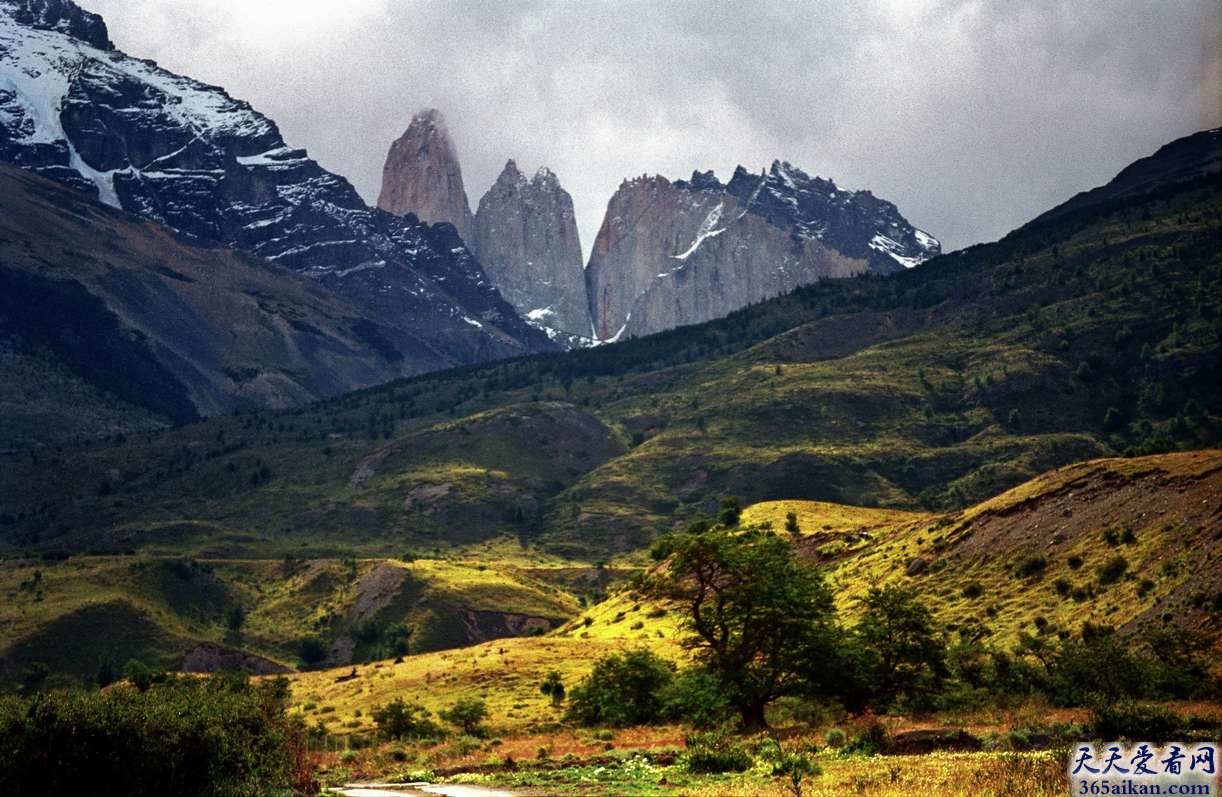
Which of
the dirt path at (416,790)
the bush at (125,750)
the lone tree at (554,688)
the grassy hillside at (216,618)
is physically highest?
the grassy hillside at (216,618)

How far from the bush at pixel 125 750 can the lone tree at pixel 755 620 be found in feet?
107

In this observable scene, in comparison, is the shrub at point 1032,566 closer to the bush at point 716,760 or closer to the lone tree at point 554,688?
the lone tree at point 554,688

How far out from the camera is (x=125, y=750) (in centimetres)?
3231

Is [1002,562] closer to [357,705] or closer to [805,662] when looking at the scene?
[805,662]

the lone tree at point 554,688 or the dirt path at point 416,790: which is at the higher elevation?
the lone tree at point 554,688

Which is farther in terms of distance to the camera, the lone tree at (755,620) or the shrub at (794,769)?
the lone tree at (755,620)

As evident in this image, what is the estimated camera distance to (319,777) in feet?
157

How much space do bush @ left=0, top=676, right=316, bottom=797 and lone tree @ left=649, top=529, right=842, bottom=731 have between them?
107ft

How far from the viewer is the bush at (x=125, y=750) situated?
31.6 m

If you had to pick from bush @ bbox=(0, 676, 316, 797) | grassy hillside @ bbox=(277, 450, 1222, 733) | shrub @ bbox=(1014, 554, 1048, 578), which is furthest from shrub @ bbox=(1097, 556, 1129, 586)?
bush @ bbox=(0, 676, 316, 797)

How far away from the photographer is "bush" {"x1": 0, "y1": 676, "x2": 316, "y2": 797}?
3156 centimetres

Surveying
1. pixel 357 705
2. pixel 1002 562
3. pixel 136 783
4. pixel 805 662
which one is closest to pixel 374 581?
pixel 357 705

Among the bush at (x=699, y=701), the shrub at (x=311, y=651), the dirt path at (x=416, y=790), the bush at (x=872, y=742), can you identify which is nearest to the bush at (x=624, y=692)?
Result: the bush at (x=699, y=701)

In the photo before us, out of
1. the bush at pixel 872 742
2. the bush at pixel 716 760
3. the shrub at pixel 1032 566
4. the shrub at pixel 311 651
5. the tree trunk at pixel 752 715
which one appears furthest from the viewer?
the shrub at pixel 311 651
